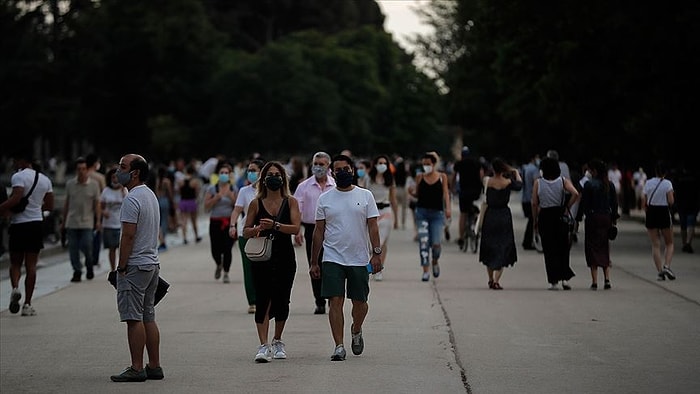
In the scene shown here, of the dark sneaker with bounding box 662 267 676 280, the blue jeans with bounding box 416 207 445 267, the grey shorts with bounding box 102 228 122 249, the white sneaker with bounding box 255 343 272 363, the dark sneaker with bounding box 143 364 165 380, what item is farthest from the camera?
the grey shorts with bounding box 102 228 122 249

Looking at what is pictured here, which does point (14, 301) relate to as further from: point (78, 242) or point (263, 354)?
point (263, 354)

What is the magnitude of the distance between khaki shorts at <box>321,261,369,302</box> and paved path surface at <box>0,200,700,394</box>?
1.83ft

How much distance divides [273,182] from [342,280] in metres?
1.04

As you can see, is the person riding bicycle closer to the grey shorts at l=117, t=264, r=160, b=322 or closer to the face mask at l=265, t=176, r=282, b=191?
the face mask at l=265, t=176, r=282, b=191

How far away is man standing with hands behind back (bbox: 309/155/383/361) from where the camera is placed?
39.4 ft

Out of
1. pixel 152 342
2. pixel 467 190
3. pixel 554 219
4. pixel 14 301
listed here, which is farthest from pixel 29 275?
pixel 467 190

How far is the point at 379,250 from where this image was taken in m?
12.3

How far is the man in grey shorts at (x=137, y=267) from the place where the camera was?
1084 cm

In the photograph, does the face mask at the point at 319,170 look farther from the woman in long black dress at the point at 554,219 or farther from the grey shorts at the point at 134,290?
the woman in long black dress at the point at 554,219

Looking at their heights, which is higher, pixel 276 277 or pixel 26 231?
pixel 26 231

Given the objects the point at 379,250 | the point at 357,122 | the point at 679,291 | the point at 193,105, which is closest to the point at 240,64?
the point at 193,105

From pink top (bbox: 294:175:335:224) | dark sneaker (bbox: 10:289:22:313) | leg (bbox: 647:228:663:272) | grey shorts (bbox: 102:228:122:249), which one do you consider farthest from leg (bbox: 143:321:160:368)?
leg (bbox: 647:228:663:272)

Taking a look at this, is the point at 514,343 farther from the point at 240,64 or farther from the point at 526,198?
the point at 240,64

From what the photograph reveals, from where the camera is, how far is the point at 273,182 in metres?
12.2
